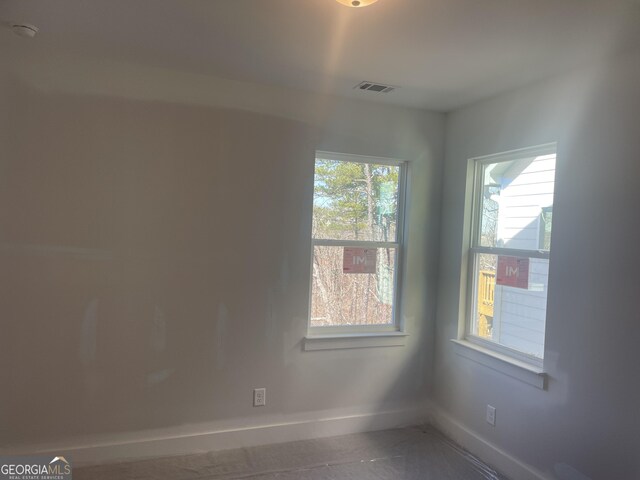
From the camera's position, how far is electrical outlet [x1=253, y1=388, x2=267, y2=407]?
2959 mm

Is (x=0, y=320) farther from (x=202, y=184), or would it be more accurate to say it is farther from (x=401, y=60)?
(x=401, y=60)

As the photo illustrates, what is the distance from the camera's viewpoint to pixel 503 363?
9.07 feet

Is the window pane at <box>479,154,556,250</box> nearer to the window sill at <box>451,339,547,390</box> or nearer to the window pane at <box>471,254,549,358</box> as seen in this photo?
the window pane at <box>471,254,549,358</box>

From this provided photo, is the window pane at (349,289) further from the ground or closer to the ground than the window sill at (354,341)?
further from the ground

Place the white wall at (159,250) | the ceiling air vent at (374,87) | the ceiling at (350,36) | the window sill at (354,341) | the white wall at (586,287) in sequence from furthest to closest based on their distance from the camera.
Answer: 1. the window sill at (354,341)
2. the ceiling air vent at (374,87)
3. the white wall at (159,250)
4. the white wall at (586,287)
5. the ceiling at (350,36)

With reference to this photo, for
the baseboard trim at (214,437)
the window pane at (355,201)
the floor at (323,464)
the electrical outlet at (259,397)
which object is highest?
the window pane at (355,201)

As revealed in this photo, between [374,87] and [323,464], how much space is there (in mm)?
2380

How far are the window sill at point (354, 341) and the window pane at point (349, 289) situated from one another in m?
0.11

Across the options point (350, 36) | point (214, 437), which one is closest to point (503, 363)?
point (214, 437)

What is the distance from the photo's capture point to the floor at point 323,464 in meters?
2.58

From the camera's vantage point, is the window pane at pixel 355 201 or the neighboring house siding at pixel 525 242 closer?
the neighboring house siding at pixel 525 242

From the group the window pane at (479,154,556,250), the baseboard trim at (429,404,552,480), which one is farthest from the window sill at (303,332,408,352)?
the window pane at (479,154,556,250)

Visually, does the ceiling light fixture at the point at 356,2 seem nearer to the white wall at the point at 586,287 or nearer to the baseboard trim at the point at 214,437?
the white wall at the point at 586,287

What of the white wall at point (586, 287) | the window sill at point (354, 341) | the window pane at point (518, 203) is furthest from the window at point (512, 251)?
the window sill at point (354, 341)
